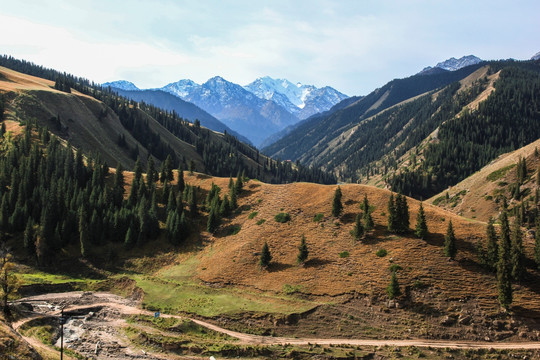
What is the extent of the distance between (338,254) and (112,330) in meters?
43.7

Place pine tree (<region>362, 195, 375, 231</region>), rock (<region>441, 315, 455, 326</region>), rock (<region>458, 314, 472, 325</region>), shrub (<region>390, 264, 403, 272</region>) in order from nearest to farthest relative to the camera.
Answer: rock (<region>458, 314, 472, 325</region>)
rock (<region>441, 315, 455, 326</region>)
shrub (<region>390, 264, 403, 272</region>)
pine tree (<region>362, 195, 375, 231</region>)

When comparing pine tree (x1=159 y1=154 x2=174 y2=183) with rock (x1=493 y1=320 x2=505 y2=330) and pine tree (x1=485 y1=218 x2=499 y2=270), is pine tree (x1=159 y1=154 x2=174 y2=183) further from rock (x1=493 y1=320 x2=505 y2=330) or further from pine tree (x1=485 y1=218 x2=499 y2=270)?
rock (x1=493 y1=320 x2=505 y2=330)

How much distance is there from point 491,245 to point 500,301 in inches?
390

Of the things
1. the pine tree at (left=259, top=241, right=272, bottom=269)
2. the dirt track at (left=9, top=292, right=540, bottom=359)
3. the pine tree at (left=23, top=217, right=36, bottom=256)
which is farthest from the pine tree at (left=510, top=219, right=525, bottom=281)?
the pine tree at (left=23, top=217, right=36, bottom=256)

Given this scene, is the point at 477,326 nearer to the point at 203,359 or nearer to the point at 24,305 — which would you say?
the point at 203,359

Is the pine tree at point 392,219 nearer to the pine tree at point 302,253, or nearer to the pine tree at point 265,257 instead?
the pine tree at point 302,253

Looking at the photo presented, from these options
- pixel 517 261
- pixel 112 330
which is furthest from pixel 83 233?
pixel 517 261

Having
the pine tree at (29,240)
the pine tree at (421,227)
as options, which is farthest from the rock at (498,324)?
the pine tree at (29,240)

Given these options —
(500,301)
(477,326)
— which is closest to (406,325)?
(477,326)

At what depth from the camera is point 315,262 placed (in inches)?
2835

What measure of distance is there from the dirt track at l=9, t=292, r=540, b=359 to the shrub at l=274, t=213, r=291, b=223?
33278mm

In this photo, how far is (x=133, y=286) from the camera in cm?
7438

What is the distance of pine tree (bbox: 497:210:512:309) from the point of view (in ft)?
181

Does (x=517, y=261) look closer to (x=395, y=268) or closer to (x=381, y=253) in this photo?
(x=395, y=268)
